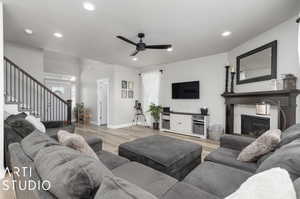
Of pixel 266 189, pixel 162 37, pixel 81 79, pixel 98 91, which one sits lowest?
pixel 266 189

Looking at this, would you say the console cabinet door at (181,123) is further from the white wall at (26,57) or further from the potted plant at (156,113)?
the white wall at (26,57)

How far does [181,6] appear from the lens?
2.26m

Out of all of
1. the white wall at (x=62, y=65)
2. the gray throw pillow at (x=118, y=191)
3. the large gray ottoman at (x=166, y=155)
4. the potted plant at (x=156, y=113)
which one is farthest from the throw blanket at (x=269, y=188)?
the white wall at (x=62, y=65)

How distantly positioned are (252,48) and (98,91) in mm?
5706

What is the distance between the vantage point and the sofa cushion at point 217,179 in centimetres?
116

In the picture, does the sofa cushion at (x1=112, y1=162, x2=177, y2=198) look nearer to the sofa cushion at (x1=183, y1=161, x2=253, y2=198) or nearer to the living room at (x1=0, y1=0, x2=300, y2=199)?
the living room at (x1=0, y1=0, x2=300, y2=199)

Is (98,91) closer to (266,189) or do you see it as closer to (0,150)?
(0,150)

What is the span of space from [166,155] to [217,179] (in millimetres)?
657

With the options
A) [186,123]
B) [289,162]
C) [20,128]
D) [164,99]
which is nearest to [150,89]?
[164,99]

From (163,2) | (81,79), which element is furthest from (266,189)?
(81,79)

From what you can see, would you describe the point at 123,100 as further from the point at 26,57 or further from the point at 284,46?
the point at 284,46

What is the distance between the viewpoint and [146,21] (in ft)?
8.83

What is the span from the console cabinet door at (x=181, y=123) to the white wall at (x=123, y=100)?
81.0 inches

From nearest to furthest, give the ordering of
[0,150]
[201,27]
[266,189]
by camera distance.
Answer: [266,189]
[0,150]
[201,27]
